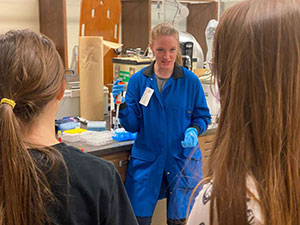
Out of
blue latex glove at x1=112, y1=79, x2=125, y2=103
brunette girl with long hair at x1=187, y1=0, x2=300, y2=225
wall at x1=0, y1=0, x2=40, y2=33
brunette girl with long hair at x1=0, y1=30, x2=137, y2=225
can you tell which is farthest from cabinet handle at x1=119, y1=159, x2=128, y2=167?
wall at x1=0, y1=0, x2=40, y2=33

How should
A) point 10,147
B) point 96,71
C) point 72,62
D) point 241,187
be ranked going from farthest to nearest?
point 72,62 → point 96,71 → point 10,147 → point 241,187

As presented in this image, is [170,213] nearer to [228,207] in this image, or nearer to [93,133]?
[93,133]

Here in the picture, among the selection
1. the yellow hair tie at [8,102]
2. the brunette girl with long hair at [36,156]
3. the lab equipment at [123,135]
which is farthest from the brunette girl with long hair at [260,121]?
the lab equipment at [123,135]

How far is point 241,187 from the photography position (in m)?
0.74

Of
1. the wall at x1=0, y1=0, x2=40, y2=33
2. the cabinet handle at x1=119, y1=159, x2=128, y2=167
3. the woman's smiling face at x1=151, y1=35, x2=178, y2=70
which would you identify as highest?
the wall at x1=0, y1=0, x2=40, y2=33

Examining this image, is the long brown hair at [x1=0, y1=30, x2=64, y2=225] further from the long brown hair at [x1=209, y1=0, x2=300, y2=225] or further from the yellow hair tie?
the long brown hair at [x1=209, y1=0, x2=300, y2=225]

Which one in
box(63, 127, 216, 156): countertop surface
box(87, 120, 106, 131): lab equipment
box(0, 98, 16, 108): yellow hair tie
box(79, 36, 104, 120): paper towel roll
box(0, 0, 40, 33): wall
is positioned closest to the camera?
box(0, 98, 16, 108): yellow hair tie

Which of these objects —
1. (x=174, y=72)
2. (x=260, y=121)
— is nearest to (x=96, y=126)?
(x=174, y=72)

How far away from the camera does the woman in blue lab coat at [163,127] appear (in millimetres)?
2156

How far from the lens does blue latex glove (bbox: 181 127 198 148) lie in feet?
6.86

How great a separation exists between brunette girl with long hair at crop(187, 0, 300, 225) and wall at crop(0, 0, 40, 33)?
9.01ft

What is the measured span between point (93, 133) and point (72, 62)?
127 cm

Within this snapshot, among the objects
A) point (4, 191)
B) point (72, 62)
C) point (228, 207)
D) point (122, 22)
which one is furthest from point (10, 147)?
point (122, 22)

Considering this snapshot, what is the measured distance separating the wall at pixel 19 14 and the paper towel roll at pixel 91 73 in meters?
0.90
